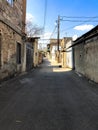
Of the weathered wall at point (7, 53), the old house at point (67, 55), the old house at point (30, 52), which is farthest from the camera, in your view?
the old house at point (67, 55)

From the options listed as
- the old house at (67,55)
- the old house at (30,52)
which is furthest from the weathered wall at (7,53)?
the old house at (67,55)

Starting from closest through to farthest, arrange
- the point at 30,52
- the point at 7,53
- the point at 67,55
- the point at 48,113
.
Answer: the point at 48,113, the point at 7,53, the point at 30,52, the point at 67,55

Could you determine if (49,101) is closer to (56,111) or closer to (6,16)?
(56,111)

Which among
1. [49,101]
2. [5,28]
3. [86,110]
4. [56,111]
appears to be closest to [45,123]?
[56,111]

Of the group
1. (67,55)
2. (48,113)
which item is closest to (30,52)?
(67,55)

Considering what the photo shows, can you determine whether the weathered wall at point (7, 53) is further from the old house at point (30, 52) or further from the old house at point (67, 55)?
the old house at point (67, 55)

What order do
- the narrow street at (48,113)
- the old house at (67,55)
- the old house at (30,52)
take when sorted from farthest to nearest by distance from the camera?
the old house at (67,55)
the old house at (30,52)
the narrow street at (48,113)

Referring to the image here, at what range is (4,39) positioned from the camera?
567 inches

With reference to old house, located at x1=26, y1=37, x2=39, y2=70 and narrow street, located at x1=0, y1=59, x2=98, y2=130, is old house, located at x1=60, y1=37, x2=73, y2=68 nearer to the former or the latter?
old house, located at x1=26, y1=37, x2=39, y2=70

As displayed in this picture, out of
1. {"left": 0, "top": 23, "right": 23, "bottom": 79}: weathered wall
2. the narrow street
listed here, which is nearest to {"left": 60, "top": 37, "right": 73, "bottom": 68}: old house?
{"left": 0, "top": 23, "right": 23, "bottom": 79}: weathered wall

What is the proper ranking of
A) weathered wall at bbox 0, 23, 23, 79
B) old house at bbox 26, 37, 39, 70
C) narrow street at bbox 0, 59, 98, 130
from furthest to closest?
old house at bbox 26, 37, 39, 70 → weathered wall at bbox 0, 23, 23, 79 → narrow street at bbox 0, 59, 98, 130

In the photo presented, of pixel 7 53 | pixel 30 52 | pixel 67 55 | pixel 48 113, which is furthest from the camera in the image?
pixel 67 55

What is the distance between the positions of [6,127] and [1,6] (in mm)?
10091

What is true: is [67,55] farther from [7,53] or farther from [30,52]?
[7,53]
